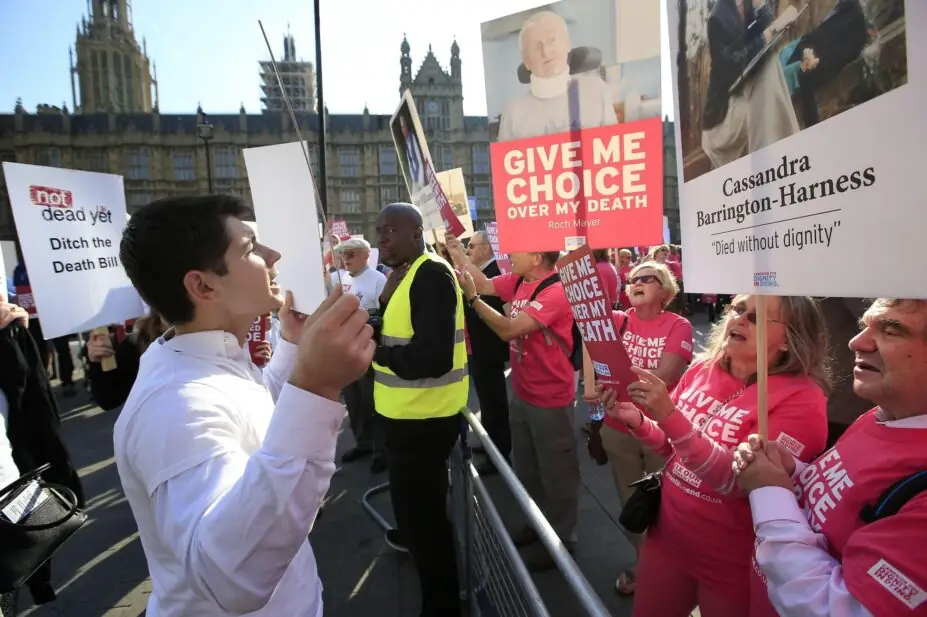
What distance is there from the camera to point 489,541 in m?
2.24

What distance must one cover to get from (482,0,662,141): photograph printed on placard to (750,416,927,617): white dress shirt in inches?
52.3

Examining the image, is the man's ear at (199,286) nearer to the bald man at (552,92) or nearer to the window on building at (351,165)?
the bald man at (552,92)

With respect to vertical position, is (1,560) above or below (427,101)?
below

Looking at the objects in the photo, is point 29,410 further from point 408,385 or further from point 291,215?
point 291,215

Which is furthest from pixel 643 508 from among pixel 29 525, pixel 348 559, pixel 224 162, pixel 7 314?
pixel 224 162

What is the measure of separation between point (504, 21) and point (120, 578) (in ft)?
12.4

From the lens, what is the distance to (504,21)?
210 centimetres

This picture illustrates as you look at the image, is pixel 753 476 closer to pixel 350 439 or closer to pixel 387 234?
pixel 387 234

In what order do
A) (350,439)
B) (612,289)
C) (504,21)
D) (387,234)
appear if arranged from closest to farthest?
(504,21) < (387,234) < (612,289) < (350,439)

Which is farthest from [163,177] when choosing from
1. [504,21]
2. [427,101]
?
[504,21]

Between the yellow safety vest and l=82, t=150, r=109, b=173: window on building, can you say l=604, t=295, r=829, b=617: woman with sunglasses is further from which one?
l=82, t=150, r=109, b=173: window on building

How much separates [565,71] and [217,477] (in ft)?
5.94

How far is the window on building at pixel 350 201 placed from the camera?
4600 centimetres

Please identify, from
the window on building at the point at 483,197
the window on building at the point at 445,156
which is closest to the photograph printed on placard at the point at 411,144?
the window on building at the point at 483,197
